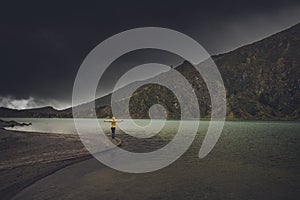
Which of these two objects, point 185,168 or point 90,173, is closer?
point 90,173

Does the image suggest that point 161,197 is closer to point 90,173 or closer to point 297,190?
point 90,173

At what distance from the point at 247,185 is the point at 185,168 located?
6189 mm

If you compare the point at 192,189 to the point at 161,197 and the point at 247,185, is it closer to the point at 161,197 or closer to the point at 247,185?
the point at 161,197

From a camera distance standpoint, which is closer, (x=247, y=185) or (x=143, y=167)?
(x=247, y=185)

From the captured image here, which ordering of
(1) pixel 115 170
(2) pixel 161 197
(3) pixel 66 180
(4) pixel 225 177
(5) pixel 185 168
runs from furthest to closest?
(5) pixel 185 168, (1) pixel 115 170, (4) pixel 225 177, (3) pixel 66 180, (2) pixel 161 197

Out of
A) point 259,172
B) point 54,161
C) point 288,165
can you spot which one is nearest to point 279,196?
point 259,172

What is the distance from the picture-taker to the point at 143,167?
2014 centimetres

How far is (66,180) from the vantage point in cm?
1512

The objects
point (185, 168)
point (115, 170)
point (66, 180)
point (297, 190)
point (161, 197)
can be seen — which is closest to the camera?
point (161, 197)

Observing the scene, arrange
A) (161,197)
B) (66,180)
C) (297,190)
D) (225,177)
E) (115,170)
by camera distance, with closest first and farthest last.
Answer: (161,197) → (297,190) → (66,180) → (225,177) → (115,170)

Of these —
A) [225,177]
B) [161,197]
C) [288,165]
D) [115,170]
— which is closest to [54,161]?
[115,170]

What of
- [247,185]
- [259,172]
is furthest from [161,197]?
[259,172]

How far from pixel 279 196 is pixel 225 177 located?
463 centimetres

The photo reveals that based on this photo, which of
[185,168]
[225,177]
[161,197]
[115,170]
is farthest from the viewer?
[185,168]
